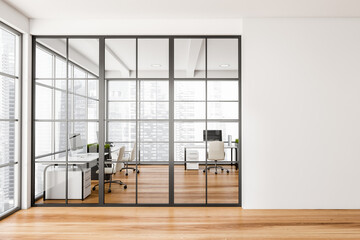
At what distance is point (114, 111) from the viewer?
13.6ft

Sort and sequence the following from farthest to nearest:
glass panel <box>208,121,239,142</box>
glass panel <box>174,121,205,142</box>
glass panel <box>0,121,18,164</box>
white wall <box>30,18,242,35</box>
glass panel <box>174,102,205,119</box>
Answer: glass panel <box>208,121,239,142</box> < glass panel <box>174,121,205,142</box> < glass panel <box>174,102,205,119</box> < white wall <box>30,18,242,35</box> < glass panel <box>0,121,18,164</box>

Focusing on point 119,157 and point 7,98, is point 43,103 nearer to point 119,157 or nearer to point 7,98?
point 7,98

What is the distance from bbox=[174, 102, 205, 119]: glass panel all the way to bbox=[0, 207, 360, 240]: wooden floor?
1.48 metres

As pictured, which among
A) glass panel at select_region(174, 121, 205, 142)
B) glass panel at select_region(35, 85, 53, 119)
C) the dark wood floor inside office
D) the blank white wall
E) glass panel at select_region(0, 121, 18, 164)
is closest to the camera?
the blank white wall

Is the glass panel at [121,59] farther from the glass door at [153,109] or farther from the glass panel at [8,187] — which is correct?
the glass panel at [8,187]

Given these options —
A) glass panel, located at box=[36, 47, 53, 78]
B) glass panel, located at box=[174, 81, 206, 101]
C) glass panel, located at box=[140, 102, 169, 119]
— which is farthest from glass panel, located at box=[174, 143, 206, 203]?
glass panel, located at box=[36, 47, 53, 78]

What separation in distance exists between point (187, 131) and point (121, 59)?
68.7 inches

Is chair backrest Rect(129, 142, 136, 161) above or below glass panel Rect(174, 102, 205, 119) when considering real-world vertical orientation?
below

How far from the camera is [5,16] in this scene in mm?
3369

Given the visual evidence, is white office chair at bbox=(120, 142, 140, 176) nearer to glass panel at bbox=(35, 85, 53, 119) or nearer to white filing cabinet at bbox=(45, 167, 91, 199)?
white filing cabinet at bbox=(45, 167, 91, 199)

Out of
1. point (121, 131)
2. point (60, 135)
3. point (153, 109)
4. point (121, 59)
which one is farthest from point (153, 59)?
point (60, 135)

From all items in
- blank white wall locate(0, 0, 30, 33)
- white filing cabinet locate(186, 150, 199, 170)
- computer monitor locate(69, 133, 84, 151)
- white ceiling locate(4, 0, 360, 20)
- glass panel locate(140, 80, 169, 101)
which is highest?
white ceiling locate(4, 0, 360, 20)

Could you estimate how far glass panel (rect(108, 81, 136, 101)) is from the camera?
4098 millimetres

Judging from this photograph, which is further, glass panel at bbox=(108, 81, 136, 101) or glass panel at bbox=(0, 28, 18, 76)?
glass panel at bbox=(108, 81, 136, 101)
